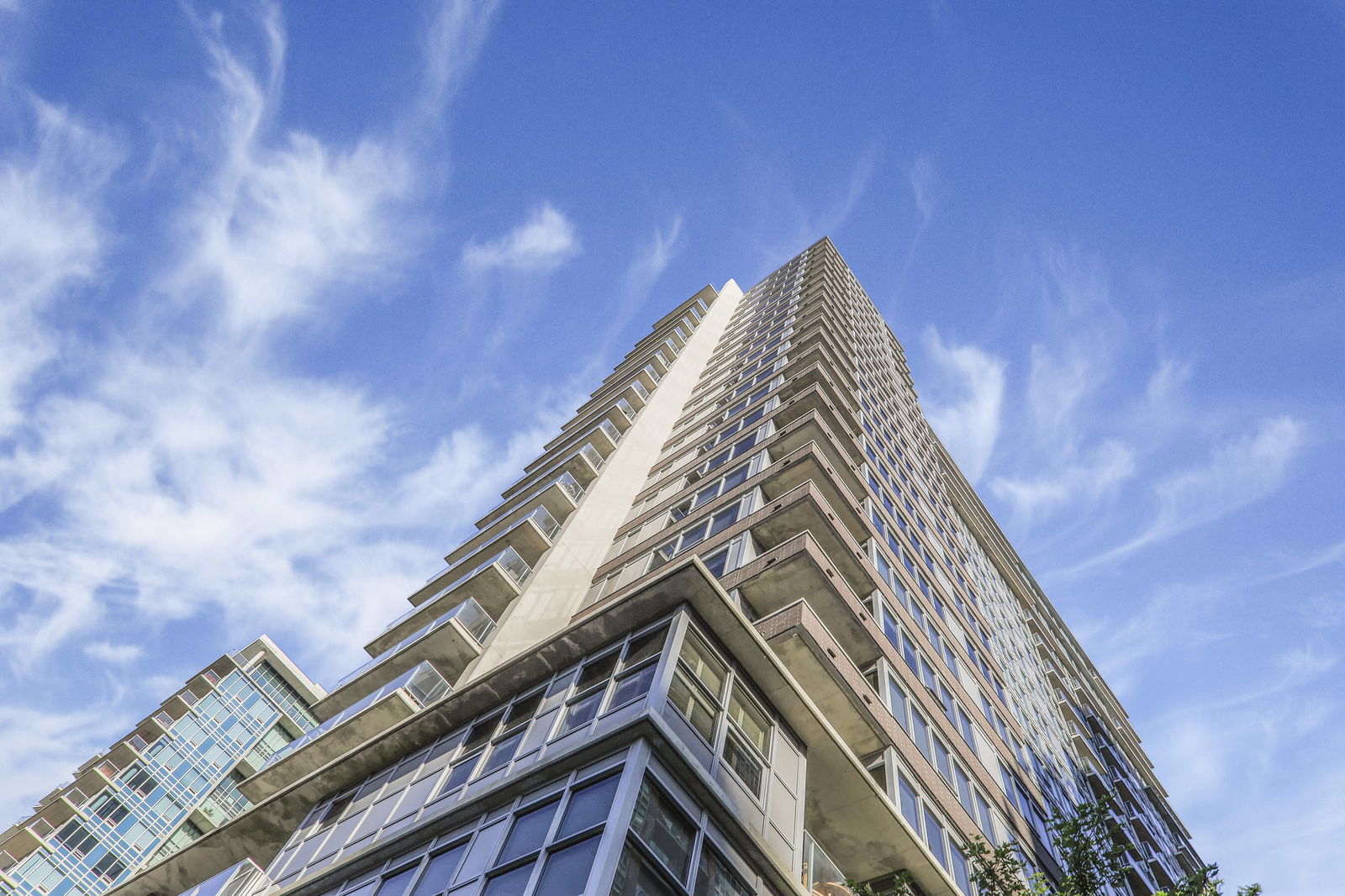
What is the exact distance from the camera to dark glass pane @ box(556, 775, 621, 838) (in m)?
11.8

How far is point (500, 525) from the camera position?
36.1 meters

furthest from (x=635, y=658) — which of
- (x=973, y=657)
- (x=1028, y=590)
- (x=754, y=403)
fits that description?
(x=1028, y=590)

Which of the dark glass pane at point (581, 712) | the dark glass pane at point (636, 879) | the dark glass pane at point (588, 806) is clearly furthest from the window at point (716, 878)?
the dark glass pane at point (581, 712)

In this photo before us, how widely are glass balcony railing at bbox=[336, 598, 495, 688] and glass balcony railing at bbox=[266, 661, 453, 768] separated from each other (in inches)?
45.5

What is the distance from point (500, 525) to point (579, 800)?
24.4 m

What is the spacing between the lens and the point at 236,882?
1844 cm

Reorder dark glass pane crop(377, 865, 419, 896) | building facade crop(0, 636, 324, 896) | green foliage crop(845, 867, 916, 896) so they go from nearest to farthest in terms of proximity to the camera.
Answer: dark glass pane crop(377, 865, 419, 896) < green foliage crop(845, 867, 916, 896) < building facade crop(0, 636, 324, 896)

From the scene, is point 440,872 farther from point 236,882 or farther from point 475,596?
point 475,596

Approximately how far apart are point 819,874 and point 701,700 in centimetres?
374

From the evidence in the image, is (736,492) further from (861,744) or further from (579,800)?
(579,800)

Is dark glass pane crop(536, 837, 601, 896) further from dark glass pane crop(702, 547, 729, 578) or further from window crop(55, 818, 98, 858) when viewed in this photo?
window crop(55, 818, 98, 858)

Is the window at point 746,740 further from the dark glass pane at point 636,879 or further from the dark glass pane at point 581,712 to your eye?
the dark glass pane at point 636,879

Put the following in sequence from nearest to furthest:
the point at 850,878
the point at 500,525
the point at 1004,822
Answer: the point at 850,878, the point at 1004,822, the point at 500,525

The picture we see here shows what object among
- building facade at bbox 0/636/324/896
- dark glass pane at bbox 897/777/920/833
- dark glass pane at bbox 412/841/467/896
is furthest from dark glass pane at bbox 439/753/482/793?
building facade at bbox 0/636/324/896
